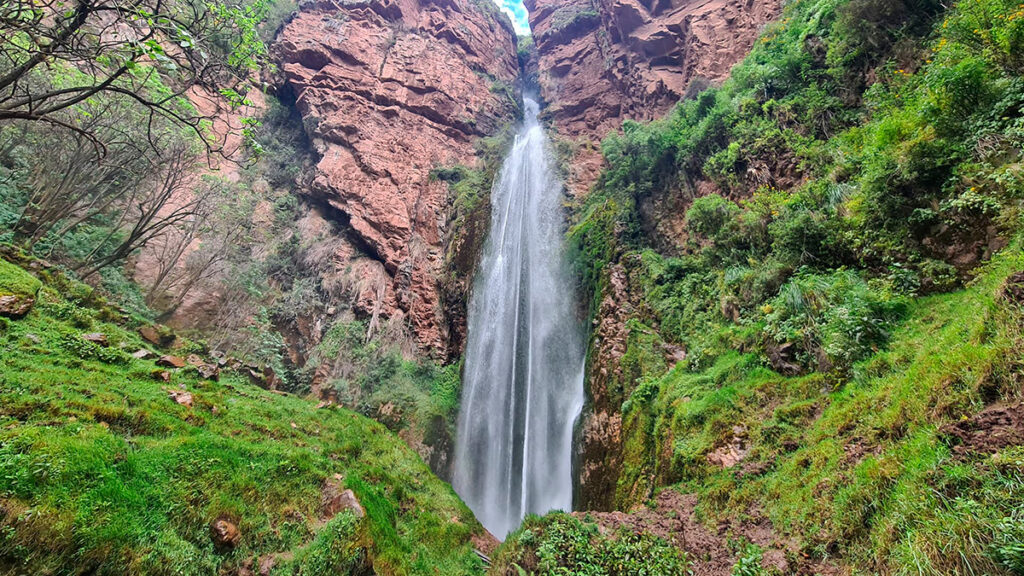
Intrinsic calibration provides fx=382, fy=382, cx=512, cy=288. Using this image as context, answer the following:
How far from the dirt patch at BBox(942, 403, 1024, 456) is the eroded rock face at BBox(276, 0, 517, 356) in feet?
52.1

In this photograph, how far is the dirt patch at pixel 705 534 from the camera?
3.44m

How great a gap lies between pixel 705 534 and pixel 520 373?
9898mm

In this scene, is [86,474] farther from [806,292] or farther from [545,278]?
[545,278]

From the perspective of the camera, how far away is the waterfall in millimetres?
11750

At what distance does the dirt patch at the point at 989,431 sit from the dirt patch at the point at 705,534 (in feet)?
4.24

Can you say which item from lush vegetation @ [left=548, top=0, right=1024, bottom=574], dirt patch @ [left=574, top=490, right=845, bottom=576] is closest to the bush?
lush vegetation @ [left=548, top=0, right=1024, bottom=574]

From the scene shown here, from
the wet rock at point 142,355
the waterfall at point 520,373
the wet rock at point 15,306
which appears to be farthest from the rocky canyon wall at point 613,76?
the wet rock at point 15,306

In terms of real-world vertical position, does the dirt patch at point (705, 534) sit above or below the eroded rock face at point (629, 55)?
below

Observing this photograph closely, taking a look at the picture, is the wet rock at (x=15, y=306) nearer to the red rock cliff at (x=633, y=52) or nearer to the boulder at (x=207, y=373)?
the boulder at (x=207, y=373)

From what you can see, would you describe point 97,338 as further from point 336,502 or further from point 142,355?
point 336,502

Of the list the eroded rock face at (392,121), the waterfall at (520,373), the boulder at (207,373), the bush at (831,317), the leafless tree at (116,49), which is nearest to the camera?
the leafless tree at (116,49)

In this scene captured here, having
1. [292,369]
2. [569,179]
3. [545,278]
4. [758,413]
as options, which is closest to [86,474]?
[758,413]

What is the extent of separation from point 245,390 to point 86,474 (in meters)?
6.12

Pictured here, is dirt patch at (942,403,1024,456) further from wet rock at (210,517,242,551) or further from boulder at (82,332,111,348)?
boulder at (82,332,111,348)
